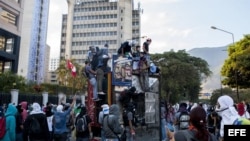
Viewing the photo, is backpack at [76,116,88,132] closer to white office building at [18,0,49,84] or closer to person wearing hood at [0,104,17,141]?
person wearing hood at [0,104,17,141]

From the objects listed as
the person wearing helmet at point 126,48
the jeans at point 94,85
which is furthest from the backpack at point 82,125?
the person wearing helmet at point 126,48

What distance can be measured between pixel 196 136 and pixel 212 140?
343 mm

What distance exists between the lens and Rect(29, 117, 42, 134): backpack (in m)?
6.52

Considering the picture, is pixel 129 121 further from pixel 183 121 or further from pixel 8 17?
pixel 8 17

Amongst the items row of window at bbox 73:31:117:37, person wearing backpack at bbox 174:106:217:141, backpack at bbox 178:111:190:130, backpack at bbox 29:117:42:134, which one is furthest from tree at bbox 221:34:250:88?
row of window at bbox 73:31:117:37

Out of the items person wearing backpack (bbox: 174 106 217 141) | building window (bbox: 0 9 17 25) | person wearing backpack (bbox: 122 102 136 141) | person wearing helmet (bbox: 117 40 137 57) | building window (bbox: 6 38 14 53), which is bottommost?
person wearing backpack (bbox: 122 102 136 141)

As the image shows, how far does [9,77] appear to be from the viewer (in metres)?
32.5

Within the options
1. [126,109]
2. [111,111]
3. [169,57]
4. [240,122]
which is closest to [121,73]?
[126,109]

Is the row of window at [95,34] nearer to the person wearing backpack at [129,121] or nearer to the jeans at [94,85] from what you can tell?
the jeans at [94,85]

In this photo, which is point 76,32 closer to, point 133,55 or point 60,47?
point 60,47

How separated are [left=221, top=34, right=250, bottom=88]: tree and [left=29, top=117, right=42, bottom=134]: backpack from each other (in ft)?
105

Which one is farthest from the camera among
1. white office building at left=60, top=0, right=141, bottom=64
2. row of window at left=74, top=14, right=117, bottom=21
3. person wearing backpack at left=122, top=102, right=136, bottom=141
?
row of window at left=74, top=14, right=117, bottom=21

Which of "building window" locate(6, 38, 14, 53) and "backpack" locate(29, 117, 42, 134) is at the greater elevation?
"building window" locate(6, 38, 14, 53)

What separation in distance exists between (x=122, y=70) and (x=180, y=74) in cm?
Result: 3591
